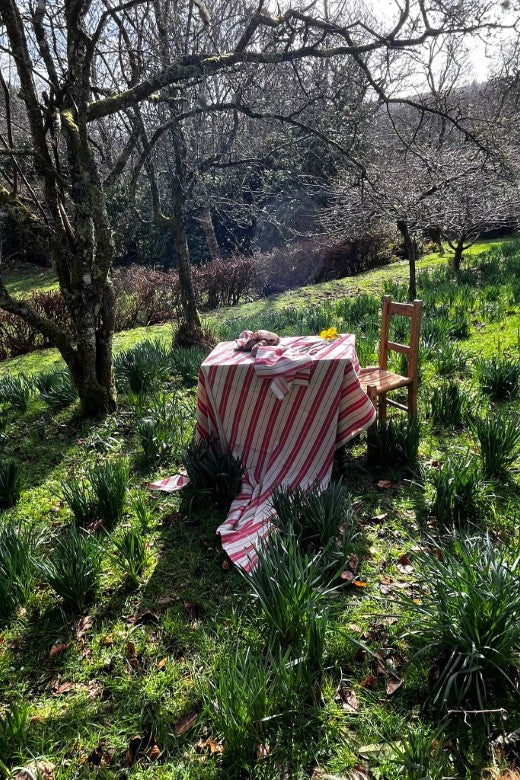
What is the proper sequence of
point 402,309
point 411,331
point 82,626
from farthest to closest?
1. point 402,309
2. point 411,331
3. point 82,626

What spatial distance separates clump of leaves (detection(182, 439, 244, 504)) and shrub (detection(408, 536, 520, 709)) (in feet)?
5.09

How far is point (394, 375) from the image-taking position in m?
3.66

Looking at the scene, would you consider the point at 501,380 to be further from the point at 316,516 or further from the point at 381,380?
the point at 316,516

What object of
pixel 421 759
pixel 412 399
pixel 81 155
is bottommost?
pixel 421 759

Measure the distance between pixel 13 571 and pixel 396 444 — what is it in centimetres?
234

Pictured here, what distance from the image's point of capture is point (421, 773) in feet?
4.45

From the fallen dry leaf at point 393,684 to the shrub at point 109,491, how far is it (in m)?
1.81

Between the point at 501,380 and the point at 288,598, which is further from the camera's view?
the point at 501,380

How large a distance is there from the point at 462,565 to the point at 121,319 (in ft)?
30.9

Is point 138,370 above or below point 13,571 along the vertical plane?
above

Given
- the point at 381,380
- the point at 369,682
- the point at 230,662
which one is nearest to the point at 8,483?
the point at 230,662

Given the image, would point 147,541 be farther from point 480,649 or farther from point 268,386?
point 480,649

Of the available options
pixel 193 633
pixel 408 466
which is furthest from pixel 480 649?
pixel 408 466

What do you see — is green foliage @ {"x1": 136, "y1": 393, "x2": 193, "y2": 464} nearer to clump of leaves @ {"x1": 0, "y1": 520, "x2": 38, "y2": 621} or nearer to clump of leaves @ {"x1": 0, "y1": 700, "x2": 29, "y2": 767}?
clump of leaves @ {"x1": 0, "y1": 520, "x2": 38, "y2": 621}
